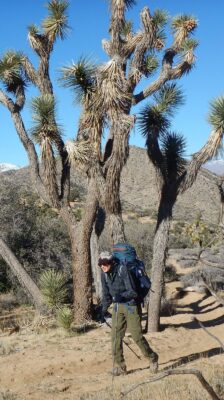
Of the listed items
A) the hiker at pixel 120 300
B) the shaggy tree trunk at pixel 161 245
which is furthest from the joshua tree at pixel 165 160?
the hiker at pixel 120 300

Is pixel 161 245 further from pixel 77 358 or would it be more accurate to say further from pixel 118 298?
pixel 118 298

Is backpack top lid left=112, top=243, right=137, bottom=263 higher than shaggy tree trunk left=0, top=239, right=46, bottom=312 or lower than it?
higher

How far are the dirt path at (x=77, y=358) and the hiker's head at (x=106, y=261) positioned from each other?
136 centimetres

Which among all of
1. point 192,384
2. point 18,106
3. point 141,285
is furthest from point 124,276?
point 18,106

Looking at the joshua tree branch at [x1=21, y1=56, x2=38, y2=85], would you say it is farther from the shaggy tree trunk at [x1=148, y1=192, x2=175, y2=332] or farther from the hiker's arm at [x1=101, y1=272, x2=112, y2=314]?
the hiker's arm at [x1=101, y1=272, x2=112, y2=314]

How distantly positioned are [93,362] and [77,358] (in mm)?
266

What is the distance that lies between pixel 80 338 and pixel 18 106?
480cm

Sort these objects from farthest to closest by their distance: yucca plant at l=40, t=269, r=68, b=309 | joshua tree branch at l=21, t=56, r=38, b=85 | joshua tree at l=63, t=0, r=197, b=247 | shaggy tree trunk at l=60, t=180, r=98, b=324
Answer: joshua tree branch at l=21, t=56, r=38, b=85
yucca plant at l=40, t=269, r=68, b=309
shaggy tree trunk at l=60, t=180, r=98, b=324
joshua tree at l=63, t=0, r=197, b=247

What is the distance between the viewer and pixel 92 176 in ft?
31.4

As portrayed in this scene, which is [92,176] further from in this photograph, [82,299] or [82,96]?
[82,299]

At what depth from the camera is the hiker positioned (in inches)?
247

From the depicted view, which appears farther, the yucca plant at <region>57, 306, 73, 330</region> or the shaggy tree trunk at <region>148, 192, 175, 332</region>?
the shaggy tree trunk at <region>148, 192, 175, 332</region>

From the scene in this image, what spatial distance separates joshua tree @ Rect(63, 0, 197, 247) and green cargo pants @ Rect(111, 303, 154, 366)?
310 cm

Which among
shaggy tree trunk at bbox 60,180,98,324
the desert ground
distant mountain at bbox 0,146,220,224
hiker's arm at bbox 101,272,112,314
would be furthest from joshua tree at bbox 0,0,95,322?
distant mountain at bbox 0,146,220,224
